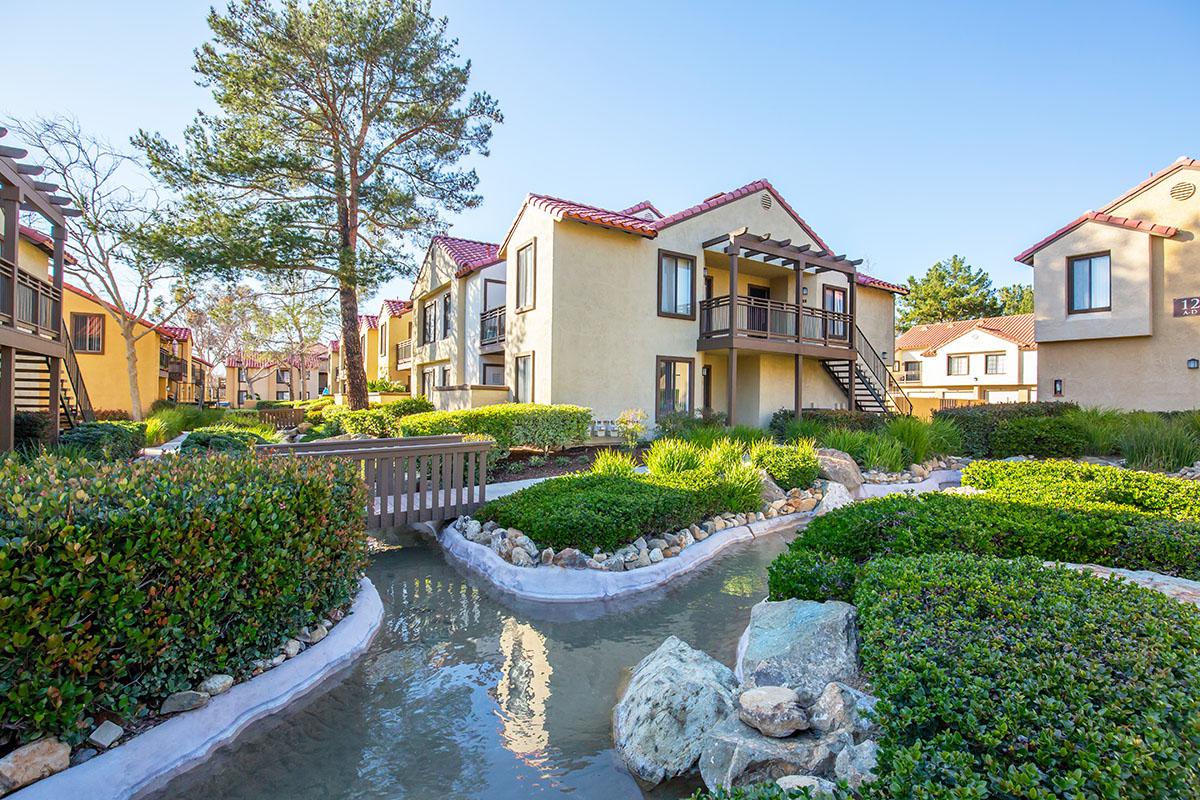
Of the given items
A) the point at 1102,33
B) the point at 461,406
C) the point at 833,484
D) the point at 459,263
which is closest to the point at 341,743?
the point at 833,484

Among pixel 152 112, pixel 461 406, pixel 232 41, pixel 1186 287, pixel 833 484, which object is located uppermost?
pixel 232 41

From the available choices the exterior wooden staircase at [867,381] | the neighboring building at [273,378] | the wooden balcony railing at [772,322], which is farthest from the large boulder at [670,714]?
the neighboring building at [273,378]

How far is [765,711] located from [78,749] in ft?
12.4

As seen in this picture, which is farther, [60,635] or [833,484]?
[833,484]

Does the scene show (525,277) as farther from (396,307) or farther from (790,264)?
(396,307)

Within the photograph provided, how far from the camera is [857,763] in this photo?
279 centimetres

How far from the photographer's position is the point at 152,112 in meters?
17.4

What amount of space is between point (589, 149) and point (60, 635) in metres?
14.9

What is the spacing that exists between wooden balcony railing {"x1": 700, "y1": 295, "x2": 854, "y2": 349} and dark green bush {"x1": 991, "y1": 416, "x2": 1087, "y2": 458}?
5.68m

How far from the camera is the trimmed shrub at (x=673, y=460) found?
9961 mm

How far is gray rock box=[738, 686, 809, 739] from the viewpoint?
125 inches

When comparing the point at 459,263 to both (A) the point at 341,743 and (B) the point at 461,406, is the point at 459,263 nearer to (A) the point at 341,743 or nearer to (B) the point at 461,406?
(B) the point at 461,406

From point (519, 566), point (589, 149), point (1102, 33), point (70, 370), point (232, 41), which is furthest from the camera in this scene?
point (232, 41)

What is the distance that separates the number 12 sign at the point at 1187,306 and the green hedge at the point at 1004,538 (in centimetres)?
1511
